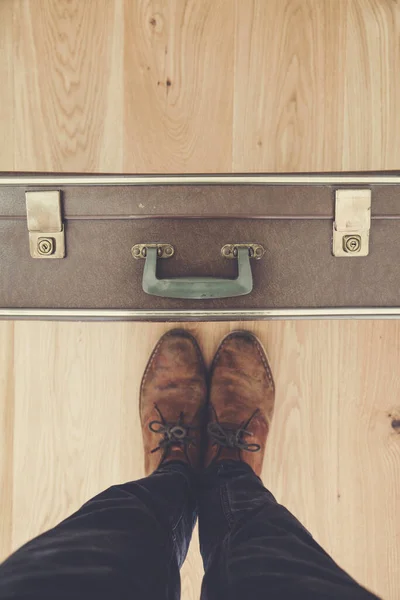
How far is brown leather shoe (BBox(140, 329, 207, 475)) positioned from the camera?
0.77 meters

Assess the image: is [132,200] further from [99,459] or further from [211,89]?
[99,459]

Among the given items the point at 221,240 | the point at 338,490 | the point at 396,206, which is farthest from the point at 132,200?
the point at 338,490

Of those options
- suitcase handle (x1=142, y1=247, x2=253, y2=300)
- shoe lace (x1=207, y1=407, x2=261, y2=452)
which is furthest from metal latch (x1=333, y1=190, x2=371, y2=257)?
shoe lace (x1=207, y1=407, x2=261, y2=452)

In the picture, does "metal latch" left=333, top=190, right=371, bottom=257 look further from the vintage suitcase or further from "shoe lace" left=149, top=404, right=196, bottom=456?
"shoe lace" left=149, top=404, right=196, bottom=456

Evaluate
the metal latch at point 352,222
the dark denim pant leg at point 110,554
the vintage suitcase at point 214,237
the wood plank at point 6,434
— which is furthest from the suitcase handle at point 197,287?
the wood plank at point 6,434

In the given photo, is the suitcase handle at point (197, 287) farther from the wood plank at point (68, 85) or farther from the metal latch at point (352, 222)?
the wood plank at point (68, 85)

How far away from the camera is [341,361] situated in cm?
78

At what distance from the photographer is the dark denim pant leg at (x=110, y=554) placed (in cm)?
36

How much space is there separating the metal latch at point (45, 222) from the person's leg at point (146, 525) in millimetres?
298

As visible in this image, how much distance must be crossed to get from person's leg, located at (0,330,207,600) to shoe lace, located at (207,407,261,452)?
4 centimetres

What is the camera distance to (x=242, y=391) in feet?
2.56

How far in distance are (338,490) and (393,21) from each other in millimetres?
926

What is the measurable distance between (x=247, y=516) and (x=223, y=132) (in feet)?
2.14

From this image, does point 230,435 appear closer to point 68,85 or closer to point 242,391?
point 242,391
